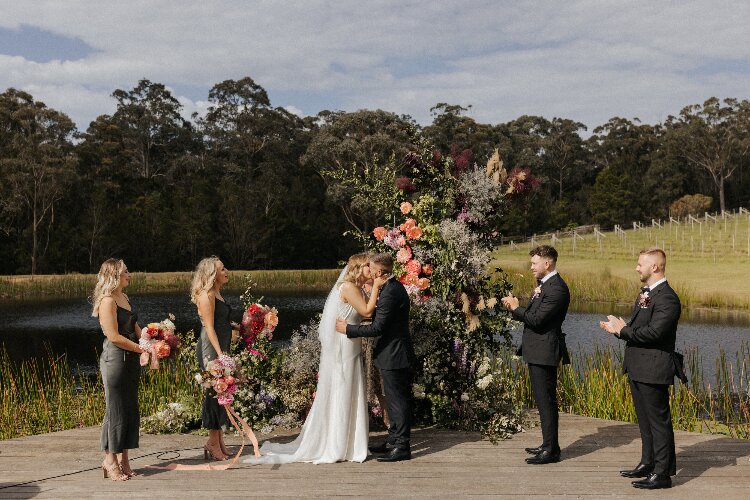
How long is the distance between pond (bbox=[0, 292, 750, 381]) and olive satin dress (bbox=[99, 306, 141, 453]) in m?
11.7

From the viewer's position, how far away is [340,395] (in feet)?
21.0

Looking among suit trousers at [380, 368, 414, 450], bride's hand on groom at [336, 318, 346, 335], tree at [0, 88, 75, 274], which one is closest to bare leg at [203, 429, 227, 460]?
bride's hand on groom at [336, 318, 346, 335]

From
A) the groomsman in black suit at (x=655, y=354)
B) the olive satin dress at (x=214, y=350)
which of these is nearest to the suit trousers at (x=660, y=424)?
the groomsman in black suit at (x=655, y=354)

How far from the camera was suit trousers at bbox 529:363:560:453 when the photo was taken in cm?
615

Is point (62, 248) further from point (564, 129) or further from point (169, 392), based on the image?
point (564, 129)

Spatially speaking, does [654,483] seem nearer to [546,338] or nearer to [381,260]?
[546,338]

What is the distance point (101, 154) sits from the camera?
5206 cm

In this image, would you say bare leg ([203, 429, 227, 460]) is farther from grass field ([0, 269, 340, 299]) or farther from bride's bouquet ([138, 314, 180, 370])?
grass field ([0, 269, 340, 299])

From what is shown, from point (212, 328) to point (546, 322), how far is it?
2.82m

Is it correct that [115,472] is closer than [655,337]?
No

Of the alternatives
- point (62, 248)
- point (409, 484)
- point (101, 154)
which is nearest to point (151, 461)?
point (409, 484)

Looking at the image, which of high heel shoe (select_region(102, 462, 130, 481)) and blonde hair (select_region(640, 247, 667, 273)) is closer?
blonde hair (select_region(640, 247, 667, 273))

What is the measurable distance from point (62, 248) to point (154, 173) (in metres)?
16.4

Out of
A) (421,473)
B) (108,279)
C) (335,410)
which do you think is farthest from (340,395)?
(108,279)
